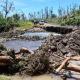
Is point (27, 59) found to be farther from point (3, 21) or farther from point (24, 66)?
point (3, 21)

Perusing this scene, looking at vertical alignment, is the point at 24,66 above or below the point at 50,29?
above

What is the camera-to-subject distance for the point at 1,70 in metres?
11.8

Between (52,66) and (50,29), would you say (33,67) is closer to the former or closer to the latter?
(52,66)

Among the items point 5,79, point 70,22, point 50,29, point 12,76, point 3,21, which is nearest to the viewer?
point 5,79

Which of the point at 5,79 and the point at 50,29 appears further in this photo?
the point at 50,29

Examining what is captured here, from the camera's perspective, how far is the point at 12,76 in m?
11.4

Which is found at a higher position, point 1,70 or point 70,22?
point 1,70

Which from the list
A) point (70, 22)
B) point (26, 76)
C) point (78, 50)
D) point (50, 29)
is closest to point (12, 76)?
point (26, 76)

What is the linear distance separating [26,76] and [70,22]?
54586 mm

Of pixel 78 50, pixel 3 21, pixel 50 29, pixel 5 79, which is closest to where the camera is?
pixel 5 79

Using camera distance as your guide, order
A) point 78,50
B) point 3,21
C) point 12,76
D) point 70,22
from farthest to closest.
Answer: point 70,22 → point 3,21 → point 78,50 → point 12,76

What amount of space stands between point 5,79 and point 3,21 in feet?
153

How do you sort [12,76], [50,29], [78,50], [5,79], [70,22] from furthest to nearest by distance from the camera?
1. [70,22]
2. [50,29]
3. [78,50]
4. [12,76]
5. [5,79]

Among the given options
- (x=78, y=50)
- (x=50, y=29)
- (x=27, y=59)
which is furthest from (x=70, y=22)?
(x=27, y=59)
